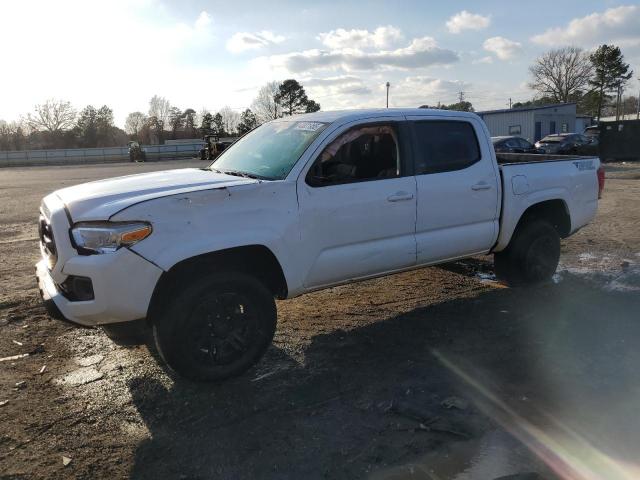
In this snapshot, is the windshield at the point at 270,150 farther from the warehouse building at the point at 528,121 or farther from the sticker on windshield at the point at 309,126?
the warehouse building at the point at 528,121

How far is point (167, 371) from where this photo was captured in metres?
4.36

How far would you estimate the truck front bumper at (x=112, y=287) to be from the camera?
3498 millimetres

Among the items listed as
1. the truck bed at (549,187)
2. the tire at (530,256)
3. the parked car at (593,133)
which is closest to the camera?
the truck bed at (549,187)

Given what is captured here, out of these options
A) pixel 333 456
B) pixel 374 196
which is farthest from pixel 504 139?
pixel 333 456

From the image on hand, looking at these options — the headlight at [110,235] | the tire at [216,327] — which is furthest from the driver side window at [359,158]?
the headlight at [110,235]

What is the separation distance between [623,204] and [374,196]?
1089cm

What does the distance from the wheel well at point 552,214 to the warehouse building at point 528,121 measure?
140 ft

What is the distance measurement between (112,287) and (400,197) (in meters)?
2.47

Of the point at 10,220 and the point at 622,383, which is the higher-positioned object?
the point at 10,220

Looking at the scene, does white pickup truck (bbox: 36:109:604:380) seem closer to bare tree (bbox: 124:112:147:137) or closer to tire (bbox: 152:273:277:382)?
tire (bbox: 152:273:277:382)

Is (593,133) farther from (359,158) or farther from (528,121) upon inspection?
(359,158)

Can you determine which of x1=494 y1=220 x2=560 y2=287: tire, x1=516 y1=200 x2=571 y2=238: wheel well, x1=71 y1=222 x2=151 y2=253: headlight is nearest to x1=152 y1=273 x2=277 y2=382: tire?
x1=71 y1=222 x2=151 y2=253: headlight

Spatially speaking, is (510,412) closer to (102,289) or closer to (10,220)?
(102,289)

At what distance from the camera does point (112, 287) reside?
138 inches
